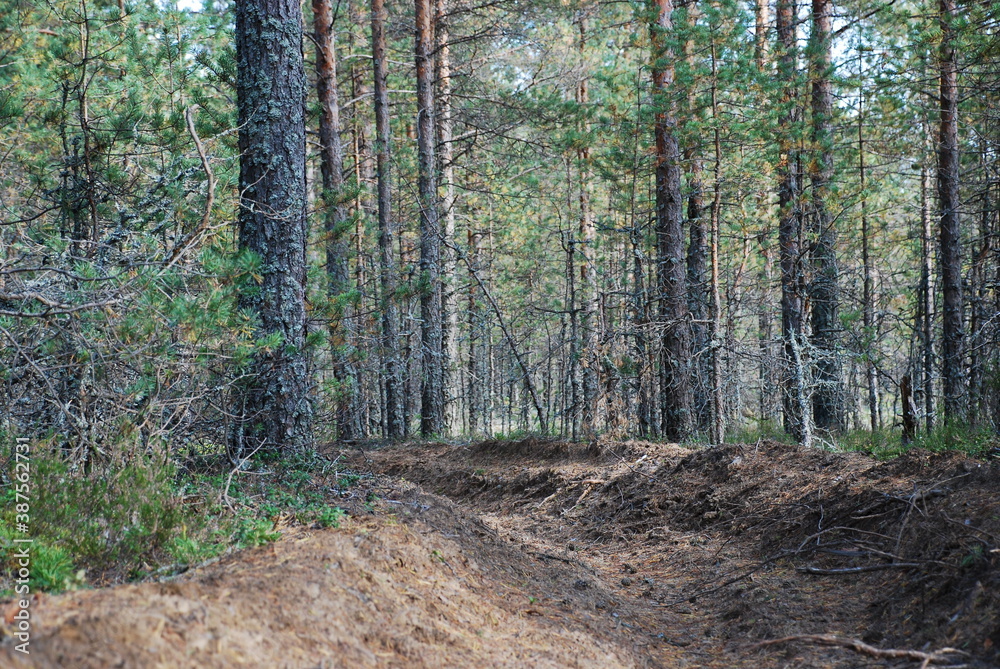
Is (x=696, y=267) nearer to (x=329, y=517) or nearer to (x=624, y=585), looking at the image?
(x=624, y=585)

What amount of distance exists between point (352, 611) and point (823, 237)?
11094 mm

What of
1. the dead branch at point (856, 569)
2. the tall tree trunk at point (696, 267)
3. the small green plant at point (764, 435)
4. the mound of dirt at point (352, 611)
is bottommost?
the small green plant at point (764, 435)

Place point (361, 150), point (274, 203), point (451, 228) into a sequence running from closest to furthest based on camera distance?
point (274, 203), point (451, 228), point (361, 150)

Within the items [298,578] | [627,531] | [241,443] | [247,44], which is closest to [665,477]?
[627,531]

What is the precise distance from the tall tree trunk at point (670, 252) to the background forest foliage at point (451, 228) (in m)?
0.06

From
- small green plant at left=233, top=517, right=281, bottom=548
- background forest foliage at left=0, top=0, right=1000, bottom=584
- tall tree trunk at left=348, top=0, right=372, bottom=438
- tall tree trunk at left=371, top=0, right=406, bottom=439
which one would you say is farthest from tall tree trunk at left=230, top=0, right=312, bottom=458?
tall tree trunk at left=348, top=0, right=372, bottom=438

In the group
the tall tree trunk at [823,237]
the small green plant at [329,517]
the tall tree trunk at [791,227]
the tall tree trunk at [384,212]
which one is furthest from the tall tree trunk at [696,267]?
the small green plant at [329,517]

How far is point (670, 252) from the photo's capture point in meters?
10.6

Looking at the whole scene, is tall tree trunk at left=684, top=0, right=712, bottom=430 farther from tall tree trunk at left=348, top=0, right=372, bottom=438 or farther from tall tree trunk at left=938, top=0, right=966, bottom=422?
tall tree trunk at left=348, top=0, right=372, bottom=438

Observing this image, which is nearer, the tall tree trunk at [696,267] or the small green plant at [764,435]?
the small green plant at [764,435]

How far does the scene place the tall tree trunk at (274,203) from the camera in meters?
5.89

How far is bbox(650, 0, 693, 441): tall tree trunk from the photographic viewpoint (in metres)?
10.3

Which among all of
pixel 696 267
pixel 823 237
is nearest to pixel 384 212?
pixel 696 267

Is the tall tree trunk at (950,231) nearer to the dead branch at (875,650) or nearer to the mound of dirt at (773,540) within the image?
the mound of dirt at (773,540)
